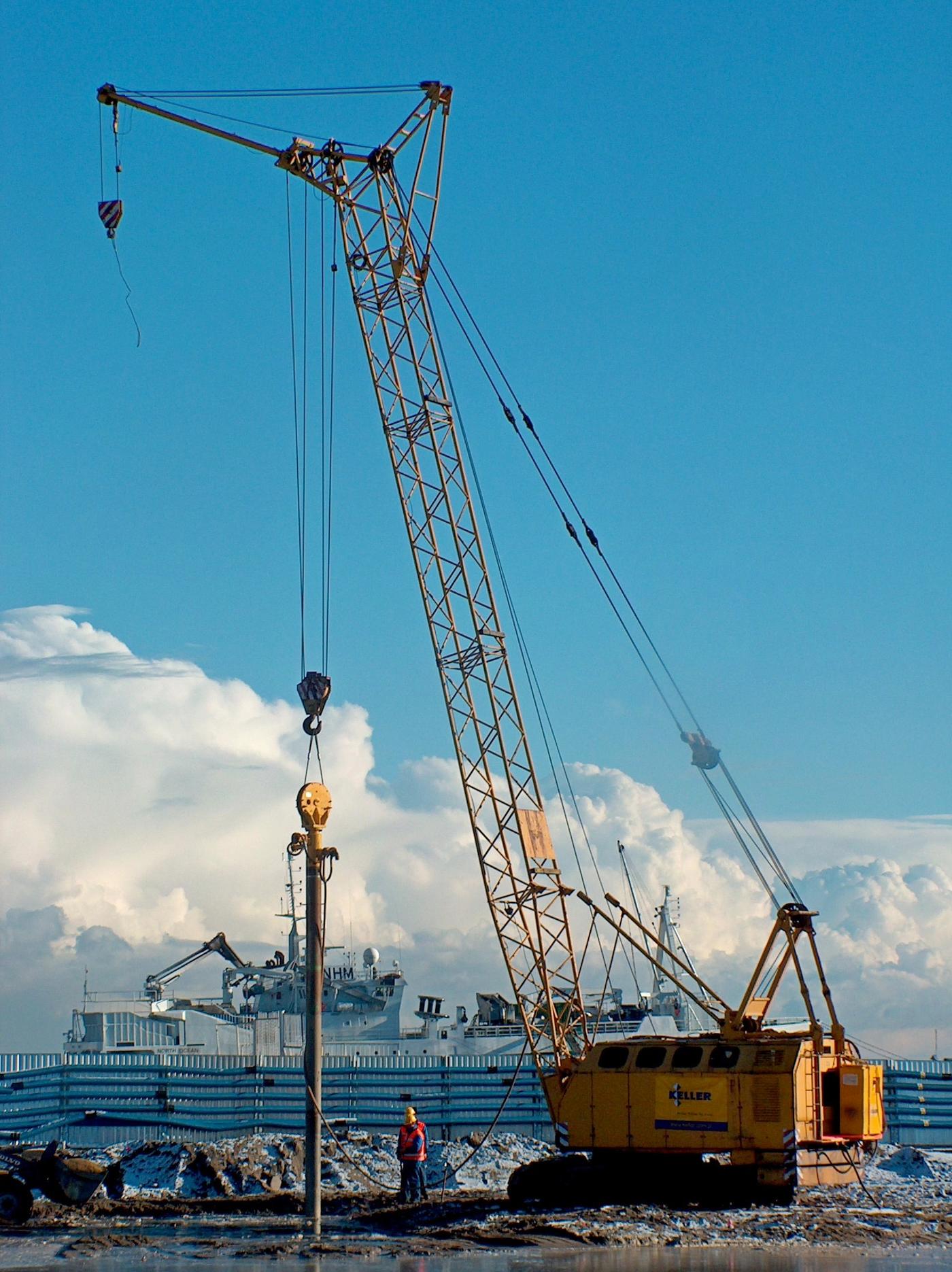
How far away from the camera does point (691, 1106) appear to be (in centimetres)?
2672

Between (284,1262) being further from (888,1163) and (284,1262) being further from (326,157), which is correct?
→ (326,157)

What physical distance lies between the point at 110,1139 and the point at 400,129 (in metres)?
25.0

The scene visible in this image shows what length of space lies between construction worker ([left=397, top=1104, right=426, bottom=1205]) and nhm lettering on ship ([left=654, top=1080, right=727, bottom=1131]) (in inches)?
181

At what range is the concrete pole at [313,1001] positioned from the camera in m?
21.4

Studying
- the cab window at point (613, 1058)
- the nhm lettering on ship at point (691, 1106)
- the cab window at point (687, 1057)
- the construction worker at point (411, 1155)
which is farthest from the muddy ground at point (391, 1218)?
the cab window at point (613, 1058)

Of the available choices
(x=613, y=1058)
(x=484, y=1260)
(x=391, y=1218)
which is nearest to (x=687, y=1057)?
(x=613, y=1058)

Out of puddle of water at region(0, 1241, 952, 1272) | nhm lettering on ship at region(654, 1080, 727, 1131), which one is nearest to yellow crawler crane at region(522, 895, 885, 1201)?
nhm lettering on ship at region(654, 1080, 727, 1131)

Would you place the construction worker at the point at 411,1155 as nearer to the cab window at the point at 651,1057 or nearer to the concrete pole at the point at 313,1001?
the concrete pole at the point at 313,1001

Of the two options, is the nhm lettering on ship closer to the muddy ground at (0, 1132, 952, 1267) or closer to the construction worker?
the muddy ground at (0, 1132, 952, 1267)

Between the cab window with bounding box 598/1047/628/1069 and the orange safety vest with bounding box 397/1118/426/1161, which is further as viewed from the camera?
the cab window with bounding box 598/1047/628/1069

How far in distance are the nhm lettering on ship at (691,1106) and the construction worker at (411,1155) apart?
15.0 feet

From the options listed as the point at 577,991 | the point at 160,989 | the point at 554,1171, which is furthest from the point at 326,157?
the point at 160,989

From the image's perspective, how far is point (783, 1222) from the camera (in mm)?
23547

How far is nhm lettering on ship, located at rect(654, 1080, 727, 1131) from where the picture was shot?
86.7 ft
